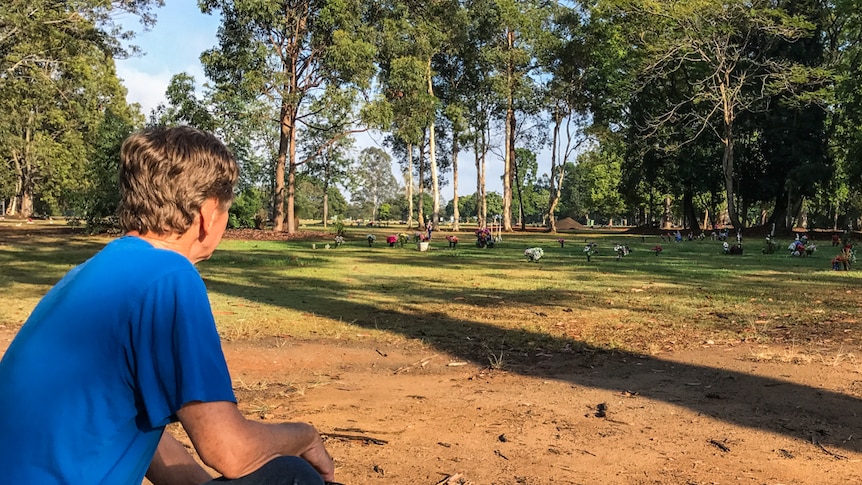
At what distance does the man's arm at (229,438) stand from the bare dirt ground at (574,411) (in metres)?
2.00

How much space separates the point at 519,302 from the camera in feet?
33.3

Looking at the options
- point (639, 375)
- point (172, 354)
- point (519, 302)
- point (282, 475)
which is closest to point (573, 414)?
point (639, 375)

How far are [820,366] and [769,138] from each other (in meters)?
43.3

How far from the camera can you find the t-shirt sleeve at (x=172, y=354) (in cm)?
132

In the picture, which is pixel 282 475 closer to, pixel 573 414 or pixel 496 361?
pixel 573 414

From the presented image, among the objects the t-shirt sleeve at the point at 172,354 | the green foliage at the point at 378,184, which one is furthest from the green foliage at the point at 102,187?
the green foliage at the point at 378,184

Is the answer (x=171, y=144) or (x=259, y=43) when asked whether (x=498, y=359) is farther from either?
(x=259, y=43)

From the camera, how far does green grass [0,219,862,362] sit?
7293mm

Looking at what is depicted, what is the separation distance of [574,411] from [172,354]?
3.67 meters

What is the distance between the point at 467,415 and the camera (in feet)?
14.7

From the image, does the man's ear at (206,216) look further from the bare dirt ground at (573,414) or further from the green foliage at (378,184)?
the green foliage at (378,184)

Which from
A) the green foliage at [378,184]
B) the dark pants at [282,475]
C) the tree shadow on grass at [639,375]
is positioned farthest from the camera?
the green foliage at [378,184]

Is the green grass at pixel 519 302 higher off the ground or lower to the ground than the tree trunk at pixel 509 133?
lower

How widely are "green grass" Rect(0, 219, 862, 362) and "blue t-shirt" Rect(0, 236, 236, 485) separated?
16.8ft
